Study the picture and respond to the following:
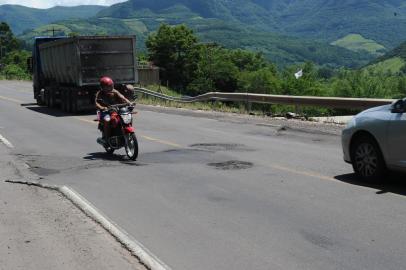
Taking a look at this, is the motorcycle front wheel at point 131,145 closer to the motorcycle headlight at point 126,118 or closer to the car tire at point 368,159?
the motorcycle headlight at point 126,118

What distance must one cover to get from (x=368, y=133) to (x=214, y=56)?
94798 mm

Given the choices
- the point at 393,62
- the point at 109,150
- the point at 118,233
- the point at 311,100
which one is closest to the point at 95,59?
the point at 311,100

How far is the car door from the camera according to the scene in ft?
25.4

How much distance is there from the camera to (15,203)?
7918 mm

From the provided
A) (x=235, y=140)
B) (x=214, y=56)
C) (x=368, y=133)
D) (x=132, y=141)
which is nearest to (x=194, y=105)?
(x=235, y=140)

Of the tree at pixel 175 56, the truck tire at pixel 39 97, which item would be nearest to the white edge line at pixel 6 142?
the truck tire at pixel 39 97

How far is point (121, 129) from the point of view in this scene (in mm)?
11789

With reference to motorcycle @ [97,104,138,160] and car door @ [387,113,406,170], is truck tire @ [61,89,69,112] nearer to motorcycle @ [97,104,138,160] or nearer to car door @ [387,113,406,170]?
motorcycle @ [97,104,138,160]

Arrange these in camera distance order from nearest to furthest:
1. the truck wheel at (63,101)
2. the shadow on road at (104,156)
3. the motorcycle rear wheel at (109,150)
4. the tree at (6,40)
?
the shadow on road at (104,156), the motorcycle rear wheel at (109,150), the truck wheel at (63,101), the tree at (6,40)

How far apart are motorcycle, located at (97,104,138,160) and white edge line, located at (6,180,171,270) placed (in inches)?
101

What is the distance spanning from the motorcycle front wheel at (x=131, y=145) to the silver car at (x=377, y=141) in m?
4.16

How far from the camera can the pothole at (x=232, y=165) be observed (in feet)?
33.3

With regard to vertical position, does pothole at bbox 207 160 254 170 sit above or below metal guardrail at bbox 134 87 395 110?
below

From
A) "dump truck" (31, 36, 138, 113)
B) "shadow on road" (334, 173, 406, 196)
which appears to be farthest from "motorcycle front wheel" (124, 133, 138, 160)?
"dump truck" (31, 36, 138, 113)
